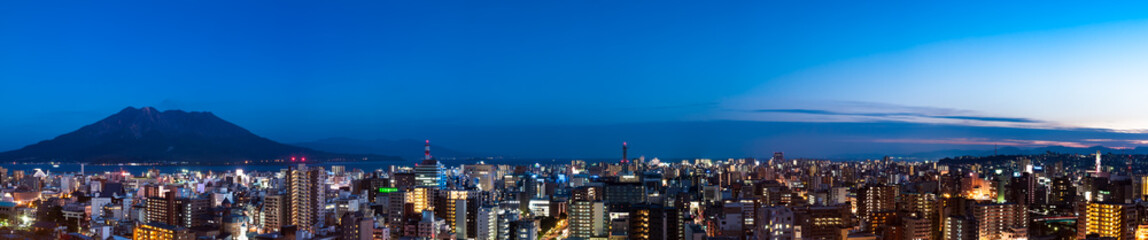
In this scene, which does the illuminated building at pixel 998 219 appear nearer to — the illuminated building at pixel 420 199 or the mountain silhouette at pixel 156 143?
the illuminated building at pixel 420 199

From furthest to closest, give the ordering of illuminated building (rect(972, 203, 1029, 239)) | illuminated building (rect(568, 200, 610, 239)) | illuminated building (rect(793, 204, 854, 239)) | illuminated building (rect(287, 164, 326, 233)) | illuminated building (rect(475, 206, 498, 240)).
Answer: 1. illuminated building (rect(287, 164, 326, 233))
2. illuminated building (rect(568, 200, 610, 239))
3. illuminated building (rect(475, 206, 498, 240))
4. illuminated building (rect(972, 203, 1029, 239))
5. illuminated building (rect(793, 204, 854, 239))

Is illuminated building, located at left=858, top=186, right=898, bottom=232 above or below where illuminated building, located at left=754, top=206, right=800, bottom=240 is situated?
below

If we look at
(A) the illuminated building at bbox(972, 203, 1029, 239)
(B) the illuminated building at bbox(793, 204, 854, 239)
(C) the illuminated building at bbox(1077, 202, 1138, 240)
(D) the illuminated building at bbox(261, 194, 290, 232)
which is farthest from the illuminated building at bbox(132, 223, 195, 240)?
(C) the illuminated building at bbox(1077, 202, 1138, 240)

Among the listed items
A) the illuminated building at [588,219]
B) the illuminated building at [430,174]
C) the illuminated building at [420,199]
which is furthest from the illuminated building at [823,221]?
the illuminated building at [430,174]

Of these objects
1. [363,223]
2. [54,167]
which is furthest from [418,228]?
[54,167]

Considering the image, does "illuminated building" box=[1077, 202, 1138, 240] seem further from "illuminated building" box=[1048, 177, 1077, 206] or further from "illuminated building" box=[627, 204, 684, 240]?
"illuminated building" box=[1048, 177, 1077, 206]

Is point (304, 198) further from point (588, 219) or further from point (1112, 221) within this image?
point (1112, 221)
